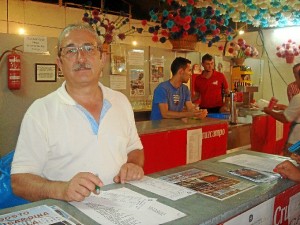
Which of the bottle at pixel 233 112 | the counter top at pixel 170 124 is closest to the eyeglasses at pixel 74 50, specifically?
the counter top at pixel 170 124

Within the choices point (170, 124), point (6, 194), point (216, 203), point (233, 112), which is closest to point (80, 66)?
point (6, 194)

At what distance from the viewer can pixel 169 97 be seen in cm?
396

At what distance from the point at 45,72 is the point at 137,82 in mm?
1592

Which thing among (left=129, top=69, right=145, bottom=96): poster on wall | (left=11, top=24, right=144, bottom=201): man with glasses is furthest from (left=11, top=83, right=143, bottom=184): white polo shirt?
(left=129, top=69, right=145, bottom=96): poster on wall

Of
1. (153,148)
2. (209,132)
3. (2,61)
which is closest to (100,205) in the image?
(153,148)

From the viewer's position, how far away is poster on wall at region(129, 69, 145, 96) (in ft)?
17.0

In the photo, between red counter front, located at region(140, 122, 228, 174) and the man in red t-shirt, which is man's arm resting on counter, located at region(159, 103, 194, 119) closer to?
red counter front, located at region(140, 122, 228, 174)

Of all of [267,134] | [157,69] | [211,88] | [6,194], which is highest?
[157,69]

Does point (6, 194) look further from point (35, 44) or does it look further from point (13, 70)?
point (35, 44)

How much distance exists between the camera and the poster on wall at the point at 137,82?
17.0ft

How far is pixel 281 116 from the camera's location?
12.2 ft

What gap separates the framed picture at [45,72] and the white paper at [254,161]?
2805 mm

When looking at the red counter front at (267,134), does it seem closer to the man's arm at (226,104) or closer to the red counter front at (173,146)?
the man's arm at (226,104)

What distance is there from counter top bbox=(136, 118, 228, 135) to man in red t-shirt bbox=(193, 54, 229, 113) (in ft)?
5.69
